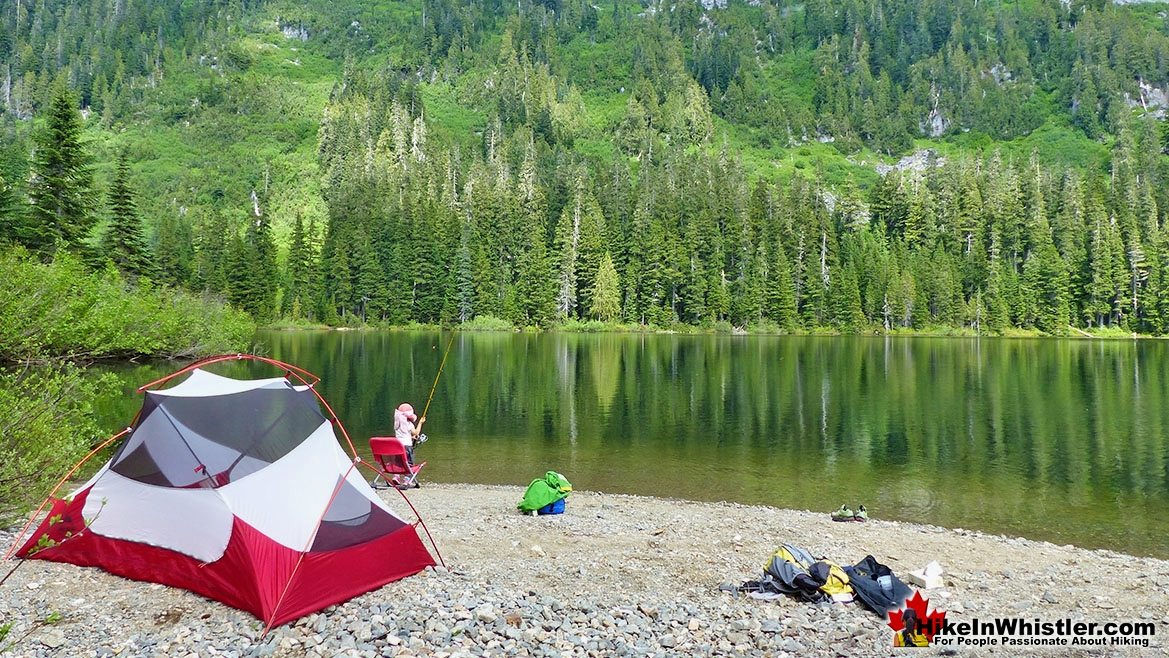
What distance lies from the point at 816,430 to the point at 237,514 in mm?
21120

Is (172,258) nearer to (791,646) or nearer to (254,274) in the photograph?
(254,274)

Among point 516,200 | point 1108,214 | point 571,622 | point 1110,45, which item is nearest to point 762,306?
point 516,200

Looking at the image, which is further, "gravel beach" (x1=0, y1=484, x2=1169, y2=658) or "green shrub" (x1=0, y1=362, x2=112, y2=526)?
"green shrub" (x1=0, y1=362, x2=112, y2=526)

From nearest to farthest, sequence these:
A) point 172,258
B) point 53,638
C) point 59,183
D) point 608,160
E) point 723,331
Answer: point 53,638 → point 59,183 → point 172,258 → point 723,331 → point 608,160

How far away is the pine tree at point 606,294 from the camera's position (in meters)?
92.6

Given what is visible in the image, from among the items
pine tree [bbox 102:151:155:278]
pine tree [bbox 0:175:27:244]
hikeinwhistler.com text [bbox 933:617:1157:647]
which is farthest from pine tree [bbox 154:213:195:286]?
hikeinwhistler.com text [bbox 933:617:1157:647]

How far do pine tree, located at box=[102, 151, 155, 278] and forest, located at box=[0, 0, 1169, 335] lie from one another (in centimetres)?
21

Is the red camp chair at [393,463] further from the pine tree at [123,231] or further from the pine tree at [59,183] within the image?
the pine tree at [123,231]

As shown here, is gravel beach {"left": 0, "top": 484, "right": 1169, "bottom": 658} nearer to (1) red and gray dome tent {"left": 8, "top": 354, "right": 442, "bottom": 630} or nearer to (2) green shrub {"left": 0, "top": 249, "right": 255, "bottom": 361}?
(1) red and gray dome tent {"left": 8, "top": 354, "right": 442, "bottom": 630}

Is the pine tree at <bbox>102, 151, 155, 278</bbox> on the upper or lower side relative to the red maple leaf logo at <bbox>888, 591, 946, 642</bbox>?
upper

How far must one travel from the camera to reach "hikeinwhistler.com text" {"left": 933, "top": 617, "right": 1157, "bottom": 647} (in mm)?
7297

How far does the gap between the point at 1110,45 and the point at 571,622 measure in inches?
8340

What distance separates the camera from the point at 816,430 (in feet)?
82.9

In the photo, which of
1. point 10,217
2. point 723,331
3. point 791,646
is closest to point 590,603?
point 791,646
